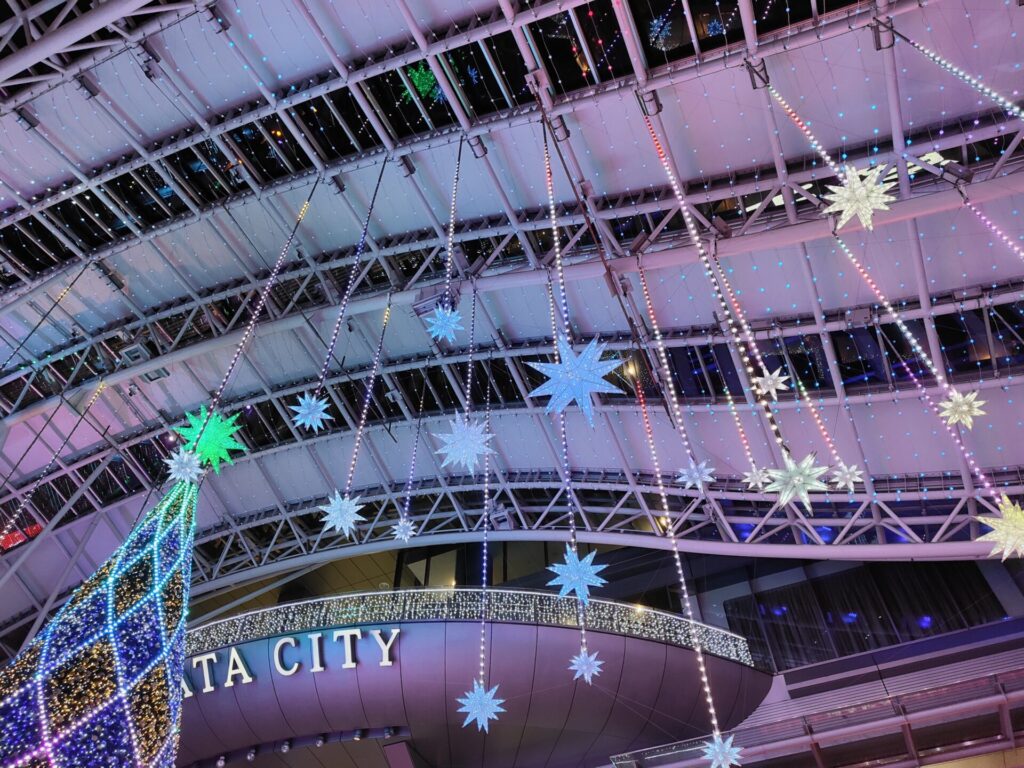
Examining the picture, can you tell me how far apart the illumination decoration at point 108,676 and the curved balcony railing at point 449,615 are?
9.79 m

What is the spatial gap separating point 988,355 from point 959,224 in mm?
2537

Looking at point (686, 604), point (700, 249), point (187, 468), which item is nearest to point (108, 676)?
point (187, 468)

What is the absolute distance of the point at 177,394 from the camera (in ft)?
63.8

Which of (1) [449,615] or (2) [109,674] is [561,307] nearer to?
(1) [449,615]

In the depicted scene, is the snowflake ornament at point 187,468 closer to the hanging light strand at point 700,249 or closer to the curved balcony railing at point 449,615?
the hanging light strand at point 700,249

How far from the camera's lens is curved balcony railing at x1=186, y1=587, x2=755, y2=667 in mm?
15453

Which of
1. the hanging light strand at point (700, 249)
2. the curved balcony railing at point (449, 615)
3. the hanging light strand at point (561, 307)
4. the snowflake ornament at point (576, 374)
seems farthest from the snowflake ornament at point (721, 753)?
the snowflake ornament at point (576, 374)

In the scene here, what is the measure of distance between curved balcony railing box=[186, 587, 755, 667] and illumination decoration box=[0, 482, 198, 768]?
9786 mm

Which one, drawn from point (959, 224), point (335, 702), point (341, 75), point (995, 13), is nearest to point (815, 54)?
point (995, 13)

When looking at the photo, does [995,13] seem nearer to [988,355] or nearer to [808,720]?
[988,355]

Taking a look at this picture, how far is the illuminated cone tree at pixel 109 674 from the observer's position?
16.8 feet

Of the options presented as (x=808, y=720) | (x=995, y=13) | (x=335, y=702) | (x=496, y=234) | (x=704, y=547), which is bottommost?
(x=808, y=720)

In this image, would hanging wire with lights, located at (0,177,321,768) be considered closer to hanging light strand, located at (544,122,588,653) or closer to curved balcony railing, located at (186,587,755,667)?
hanging light strand, located at (544,122,588,653)

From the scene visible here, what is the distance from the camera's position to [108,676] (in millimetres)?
5418
